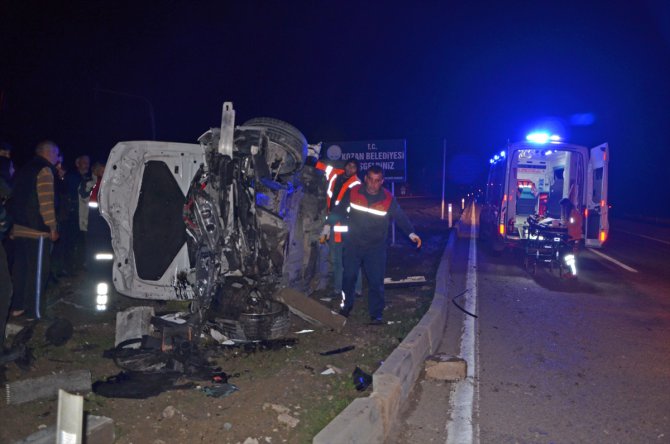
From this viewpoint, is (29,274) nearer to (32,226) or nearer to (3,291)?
(32,226)

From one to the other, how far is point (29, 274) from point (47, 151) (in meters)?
1.35

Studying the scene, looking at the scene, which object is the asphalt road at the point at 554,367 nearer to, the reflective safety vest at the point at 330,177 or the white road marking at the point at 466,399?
the white road marking at the point at 466,399

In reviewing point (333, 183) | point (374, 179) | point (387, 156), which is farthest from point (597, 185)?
point (374, 179)

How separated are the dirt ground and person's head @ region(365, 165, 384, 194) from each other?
1.59m

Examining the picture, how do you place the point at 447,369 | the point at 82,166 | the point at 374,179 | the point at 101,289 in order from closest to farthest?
1. the point at 447,369
2. the point at 101,289
3. the point at 374,179
4. the point at 82,166

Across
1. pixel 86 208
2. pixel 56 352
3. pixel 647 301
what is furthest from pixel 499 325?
pixel 86 208

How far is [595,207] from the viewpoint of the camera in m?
12.5

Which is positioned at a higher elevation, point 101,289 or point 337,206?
point 337,206

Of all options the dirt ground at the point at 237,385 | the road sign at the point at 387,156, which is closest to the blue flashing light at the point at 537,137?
the road sign at the point at 387,156

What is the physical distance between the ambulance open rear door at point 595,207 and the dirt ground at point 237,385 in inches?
283

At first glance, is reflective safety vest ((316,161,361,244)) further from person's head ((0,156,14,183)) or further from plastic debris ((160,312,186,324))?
person's head ((0,156,14,183))

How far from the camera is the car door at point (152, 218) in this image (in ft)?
18.3

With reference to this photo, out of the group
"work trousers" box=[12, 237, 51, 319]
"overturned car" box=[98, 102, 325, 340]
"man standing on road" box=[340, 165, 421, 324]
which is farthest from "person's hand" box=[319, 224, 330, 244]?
"work trousers" box=[12, 237, 51, 319]

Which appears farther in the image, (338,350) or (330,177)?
(330,177)
